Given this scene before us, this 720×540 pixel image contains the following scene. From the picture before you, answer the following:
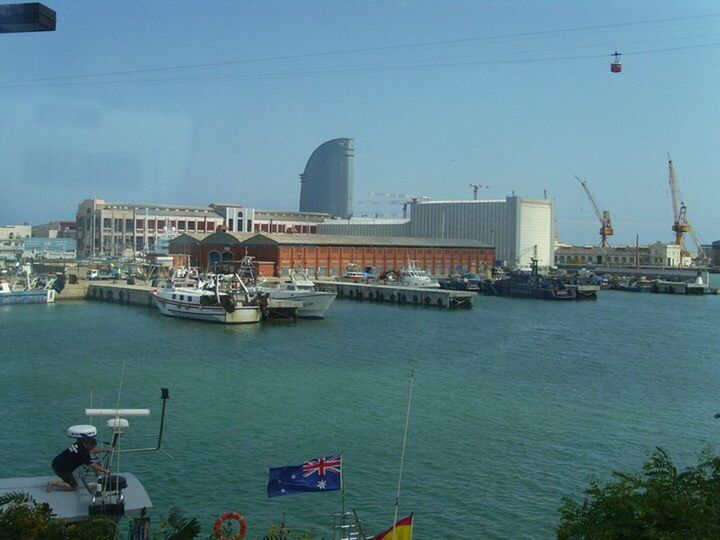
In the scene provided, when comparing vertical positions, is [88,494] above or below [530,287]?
below

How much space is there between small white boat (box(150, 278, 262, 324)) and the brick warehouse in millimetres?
11455

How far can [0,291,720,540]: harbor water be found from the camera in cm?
949

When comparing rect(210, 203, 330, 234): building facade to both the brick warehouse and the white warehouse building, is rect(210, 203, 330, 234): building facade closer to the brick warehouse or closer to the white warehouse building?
the white warehouse building

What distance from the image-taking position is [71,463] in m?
6.61

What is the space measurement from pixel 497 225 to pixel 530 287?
901 inches

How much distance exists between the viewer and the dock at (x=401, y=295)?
3875cm

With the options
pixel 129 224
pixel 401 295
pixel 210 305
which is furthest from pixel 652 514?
pixel 129 224

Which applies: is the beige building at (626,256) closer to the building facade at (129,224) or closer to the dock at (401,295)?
the building facade at (129,224)

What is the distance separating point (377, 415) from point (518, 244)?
56833 mm

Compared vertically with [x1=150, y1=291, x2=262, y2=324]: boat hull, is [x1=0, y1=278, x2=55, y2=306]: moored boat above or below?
above

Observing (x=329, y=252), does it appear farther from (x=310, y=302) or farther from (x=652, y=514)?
(x=652, y=514)

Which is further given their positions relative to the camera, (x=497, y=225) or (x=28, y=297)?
(x=497, y=225)

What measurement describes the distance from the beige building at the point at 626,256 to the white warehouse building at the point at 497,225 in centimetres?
1861

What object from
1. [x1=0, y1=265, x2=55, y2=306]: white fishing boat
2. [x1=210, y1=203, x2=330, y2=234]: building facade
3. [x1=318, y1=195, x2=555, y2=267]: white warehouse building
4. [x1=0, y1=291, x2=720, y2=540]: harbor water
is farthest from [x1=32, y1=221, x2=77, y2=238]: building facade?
[x1=0, y1=291, x2=720, y2=540]: harbor water
